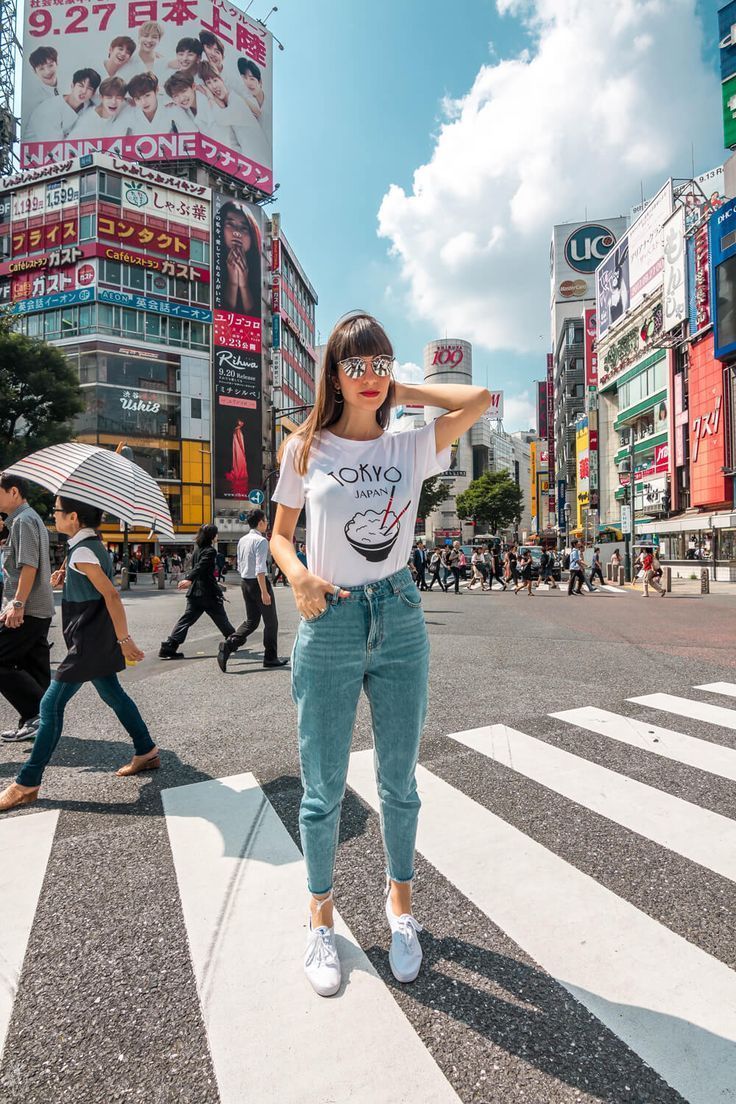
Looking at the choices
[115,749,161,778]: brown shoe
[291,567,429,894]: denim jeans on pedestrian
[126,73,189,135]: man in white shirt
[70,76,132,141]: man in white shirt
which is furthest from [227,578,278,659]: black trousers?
[70,76,132,141]: man in white shirt

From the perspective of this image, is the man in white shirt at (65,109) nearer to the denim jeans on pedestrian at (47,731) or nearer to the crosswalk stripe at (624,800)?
the denim jeans on pedestrian at (47,731)

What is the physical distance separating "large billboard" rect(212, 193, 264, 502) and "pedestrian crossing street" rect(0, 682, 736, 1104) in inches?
1807

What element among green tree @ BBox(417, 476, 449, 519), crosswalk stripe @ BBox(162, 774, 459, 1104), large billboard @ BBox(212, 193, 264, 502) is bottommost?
crosswalk stripe @ BBox(162, 774, 459, 1104)

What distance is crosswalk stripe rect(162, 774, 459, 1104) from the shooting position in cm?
152

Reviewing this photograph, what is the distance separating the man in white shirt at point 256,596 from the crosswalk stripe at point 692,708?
405 centimetres

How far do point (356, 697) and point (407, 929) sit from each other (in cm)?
79

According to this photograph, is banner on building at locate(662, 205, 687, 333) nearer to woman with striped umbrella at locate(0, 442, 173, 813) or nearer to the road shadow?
woman with striped umbrella at locate(0, 442, 173, 813)

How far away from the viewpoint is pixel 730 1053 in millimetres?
1597

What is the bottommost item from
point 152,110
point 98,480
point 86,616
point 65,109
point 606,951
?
point 606,951

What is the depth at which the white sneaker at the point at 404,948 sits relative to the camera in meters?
1.86

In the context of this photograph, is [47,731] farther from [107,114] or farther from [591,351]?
[591,351]

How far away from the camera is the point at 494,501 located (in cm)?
7350

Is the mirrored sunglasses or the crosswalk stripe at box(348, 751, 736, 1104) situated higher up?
the mirrored sunglasses

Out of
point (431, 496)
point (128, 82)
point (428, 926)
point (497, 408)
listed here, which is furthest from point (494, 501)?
point (428, 926)
